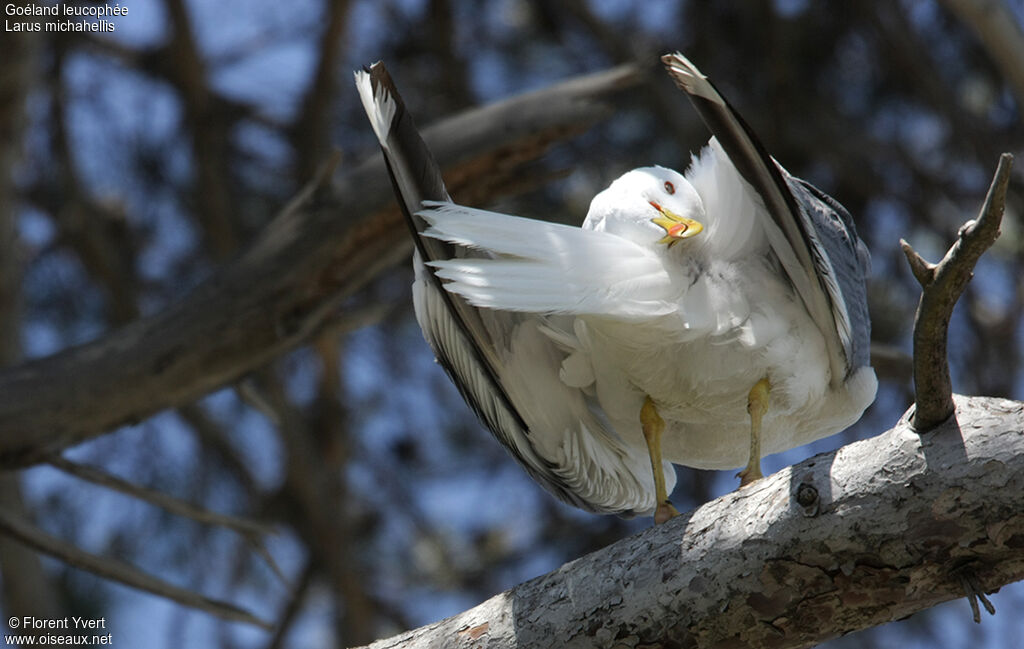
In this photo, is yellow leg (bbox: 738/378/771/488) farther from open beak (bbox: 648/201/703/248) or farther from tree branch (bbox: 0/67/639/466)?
tree branch (bbox: 0/67/639/466)

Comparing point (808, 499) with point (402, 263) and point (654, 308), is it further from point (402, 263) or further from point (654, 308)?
point (402, 263)

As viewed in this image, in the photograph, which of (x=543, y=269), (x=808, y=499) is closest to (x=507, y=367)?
(x=543, y=269)

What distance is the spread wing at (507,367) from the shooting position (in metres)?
2.38

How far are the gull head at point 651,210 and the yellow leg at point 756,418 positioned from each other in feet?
1.34

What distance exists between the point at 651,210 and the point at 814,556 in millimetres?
826

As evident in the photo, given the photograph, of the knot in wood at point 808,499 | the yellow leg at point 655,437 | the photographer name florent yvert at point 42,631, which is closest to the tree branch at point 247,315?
the photographer name florent yvert at point 42,631

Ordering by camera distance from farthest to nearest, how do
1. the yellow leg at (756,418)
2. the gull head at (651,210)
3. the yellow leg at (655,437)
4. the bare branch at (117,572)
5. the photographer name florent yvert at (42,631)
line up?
the photographer name florent yvert at (42,631) → the bare branch at (117,572) → the yellow leg at (655,437) → the yellow leg at (756,418) → the gull head at (651,210)

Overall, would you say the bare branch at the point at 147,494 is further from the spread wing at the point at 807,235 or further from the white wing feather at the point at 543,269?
the spread wing at the point at 807,235

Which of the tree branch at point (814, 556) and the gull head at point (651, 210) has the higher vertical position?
the gull head at point (651, 210)

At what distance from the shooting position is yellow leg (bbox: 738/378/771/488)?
248cm

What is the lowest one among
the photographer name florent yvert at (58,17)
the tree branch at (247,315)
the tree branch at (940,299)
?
the tree branch at (940,299)

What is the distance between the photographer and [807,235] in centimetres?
227

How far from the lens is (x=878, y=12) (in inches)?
205

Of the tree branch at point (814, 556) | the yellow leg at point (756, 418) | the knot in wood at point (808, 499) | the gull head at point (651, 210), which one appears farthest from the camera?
the yellow leg at point (756, 418)
